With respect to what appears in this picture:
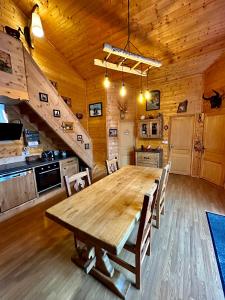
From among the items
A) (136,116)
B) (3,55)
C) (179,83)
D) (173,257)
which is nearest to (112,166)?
(173,257)

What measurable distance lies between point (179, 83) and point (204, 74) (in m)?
0.66

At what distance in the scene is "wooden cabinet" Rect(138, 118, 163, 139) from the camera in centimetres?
479

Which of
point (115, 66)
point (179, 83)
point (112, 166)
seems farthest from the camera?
point (179, 83)

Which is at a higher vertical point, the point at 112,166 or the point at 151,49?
the point at 151,49

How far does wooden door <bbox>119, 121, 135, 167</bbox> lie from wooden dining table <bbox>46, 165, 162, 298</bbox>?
137 inches

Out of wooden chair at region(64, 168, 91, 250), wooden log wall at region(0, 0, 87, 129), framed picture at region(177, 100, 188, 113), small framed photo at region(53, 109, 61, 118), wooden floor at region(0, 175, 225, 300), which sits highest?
wooden log wall at region(0, 0, 87, 129)

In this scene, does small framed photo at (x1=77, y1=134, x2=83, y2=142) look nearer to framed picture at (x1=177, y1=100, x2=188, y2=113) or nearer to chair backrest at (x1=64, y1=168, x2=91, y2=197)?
chair backrest at (x1=64, y1=168, x2=91, y2=197)

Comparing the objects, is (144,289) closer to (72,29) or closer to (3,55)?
(3,55)

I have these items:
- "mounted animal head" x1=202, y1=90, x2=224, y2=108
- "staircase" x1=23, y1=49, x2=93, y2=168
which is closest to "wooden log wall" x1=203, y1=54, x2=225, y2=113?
"mounted animal head" x1=202, y1=90, x2=224, y2=108

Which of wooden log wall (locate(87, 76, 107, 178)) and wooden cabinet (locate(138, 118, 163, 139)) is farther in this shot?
wooden log wall (locate(87, 76, 107, 178))

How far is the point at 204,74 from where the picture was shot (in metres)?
4.03

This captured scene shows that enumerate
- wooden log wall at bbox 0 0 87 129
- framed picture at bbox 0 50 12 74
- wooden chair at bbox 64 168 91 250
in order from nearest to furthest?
wooden chair at bbox 64 168 91 250 < framed picture at bbox 0 50 12 74 < wooden log wall at bbox 0 0 87 129

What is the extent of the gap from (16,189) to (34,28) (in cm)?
311

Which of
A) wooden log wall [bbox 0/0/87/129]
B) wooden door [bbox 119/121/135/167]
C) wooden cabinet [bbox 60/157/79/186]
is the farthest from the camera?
wooden door [bbox 119/121/135/167]
